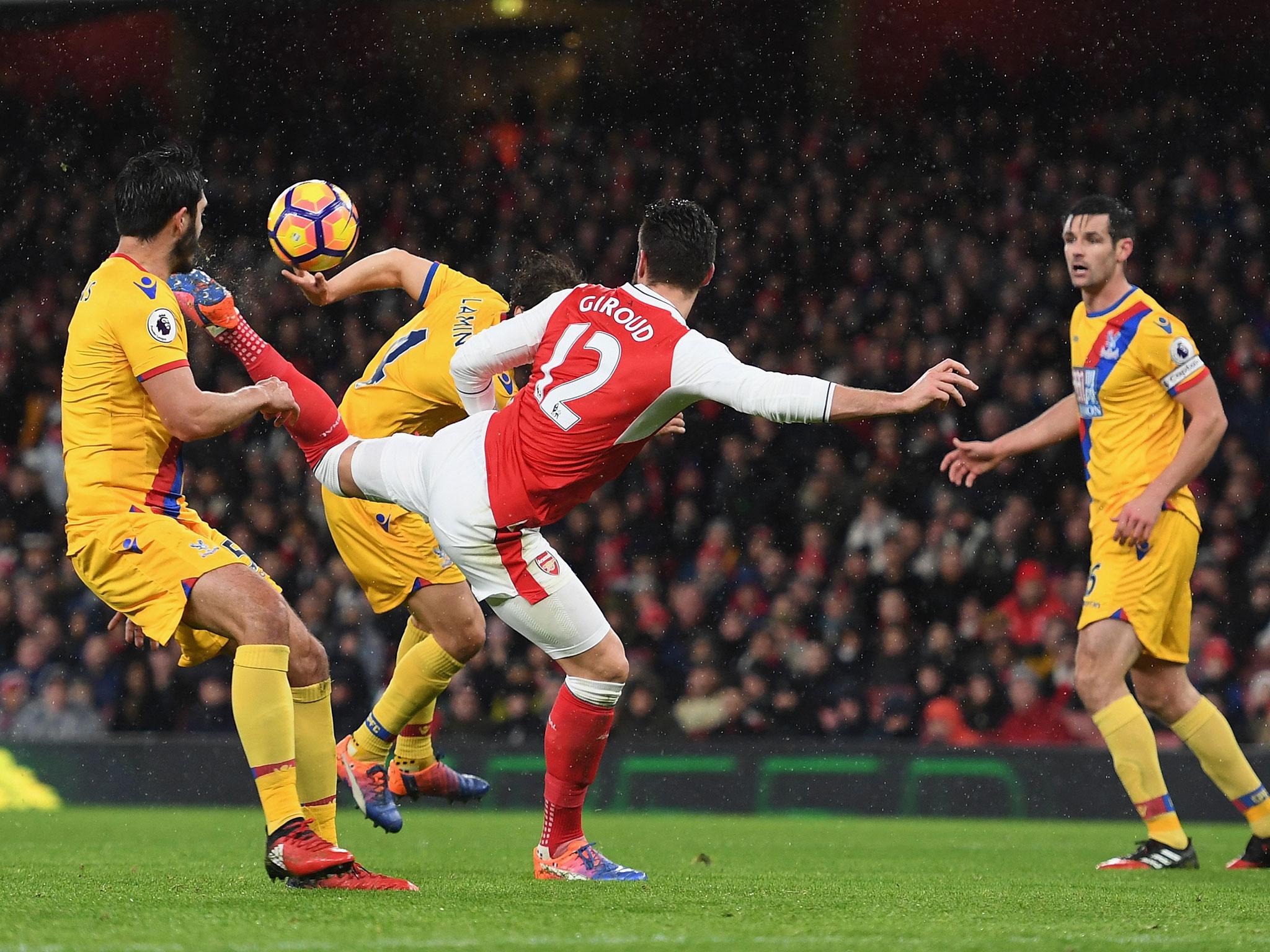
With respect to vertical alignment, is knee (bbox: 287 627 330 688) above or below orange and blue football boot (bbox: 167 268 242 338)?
below

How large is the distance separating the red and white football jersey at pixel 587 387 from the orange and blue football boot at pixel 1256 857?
293 centimetres

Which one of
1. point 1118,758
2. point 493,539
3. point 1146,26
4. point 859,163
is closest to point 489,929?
point 493,539

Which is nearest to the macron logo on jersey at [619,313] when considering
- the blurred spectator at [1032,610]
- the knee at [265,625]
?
the knee at [265,625]

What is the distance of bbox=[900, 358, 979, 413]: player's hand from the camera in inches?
186

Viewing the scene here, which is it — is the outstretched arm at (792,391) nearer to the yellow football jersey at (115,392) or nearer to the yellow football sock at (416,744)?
the yellow football jersey at (115,392)

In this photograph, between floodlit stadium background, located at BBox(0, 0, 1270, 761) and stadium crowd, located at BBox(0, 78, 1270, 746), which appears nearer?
stadium crowd, located at BBox(0, 78, 1270, 746)

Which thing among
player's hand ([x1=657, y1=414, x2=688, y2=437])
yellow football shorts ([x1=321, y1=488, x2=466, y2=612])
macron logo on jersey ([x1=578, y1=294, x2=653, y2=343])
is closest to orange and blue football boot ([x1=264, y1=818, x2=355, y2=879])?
player's hand ([x1=657, y1=414, x2=688, y2=437])

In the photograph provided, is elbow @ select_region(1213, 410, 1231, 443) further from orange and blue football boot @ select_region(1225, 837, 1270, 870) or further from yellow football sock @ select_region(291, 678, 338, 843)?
yellow football sock @ select_region(291, 678, 338, 843)

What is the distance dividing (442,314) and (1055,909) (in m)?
3.59

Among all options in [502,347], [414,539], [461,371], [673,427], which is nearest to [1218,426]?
[673,427]

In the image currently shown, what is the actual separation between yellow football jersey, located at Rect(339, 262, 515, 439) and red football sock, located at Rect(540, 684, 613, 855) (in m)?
1.73

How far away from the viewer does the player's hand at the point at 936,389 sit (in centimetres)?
473

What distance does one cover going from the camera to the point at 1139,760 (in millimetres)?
6363

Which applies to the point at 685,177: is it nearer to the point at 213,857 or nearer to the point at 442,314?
the point at 442,314
